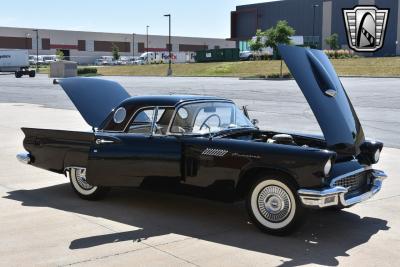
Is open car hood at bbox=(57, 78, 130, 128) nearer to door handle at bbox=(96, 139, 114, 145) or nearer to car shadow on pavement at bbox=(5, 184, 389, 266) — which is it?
door handle at bbox=(96, 139, 114, 145)

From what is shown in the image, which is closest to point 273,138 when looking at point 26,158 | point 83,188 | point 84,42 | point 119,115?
point 119,115

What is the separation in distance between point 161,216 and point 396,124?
36.1ft

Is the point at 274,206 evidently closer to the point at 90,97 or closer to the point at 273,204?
the point at 273,204

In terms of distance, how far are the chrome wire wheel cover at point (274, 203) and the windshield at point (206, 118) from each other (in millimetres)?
1013

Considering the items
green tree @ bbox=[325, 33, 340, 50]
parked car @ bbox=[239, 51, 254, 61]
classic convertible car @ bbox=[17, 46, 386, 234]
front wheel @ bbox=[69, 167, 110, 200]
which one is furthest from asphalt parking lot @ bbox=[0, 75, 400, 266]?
green tree @ bbox=[325, 33, 340, 50]

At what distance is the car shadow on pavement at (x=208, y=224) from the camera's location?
17.0 ft

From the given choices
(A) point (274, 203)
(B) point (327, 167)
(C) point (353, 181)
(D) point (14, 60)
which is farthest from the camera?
(D) point (14, 60)

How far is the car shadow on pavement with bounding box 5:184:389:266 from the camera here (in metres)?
5.18

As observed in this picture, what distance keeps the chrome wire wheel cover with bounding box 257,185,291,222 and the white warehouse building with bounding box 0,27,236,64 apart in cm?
10323

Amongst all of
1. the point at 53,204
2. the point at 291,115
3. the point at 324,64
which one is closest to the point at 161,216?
the point at 53,204

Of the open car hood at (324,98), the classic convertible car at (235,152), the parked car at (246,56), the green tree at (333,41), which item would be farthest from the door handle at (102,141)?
the green tree at (333,41)

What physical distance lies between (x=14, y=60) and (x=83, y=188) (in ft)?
207

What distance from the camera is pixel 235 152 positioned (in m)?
5.65

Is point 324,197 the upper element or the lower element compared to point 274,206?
upper
